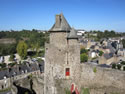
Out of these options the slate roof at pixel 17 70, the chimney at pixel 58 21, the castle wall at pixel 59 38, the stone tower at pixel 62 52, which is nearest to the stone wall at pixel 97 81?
the stone tower at pixel 62 52

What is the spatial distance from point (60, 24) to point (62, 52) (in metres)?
2.29

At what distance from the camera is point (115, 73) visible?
896 centimetres

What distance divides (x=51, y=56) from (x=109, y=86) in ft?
17.3

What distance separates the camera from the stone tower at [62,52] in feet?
30.6

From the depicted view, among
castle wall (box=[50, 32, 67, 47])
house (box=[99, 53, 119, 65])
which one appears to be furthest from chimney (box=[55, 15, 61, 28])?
house (box=[99, 53, 119, 65])

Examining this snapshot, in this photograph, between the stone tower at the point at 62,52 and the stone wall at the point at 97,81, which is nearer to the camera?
the stone wall at the point at 97,81

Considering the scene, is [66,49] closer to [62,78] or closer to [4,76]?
[62,78]

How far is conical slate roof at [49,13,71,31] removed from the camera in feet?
30.4

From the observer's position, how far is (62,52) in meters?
9.41

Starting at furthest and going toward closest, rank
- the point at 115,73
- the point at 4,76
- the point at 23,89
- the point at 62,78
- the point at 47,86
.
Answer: the point at 4,76
the point at 23,89
the point at 47,86
the point at 62,78
the point at 115,73

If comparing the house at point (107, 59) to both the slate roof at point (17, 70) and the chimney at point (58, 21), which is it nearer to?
the slate roof at point (17, 70)

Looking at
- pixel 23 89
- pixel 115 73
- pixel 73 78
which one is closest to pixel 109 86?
pixel 115 73

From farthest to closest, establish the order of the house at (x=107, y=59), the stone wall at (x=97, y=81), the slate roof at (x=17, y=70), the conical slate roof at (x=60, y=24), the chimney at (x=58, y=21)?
1. the house at (x=107, y=59)
2. the slate roof at (x=17, y=70)
3. the chimney at (x=58, y=21)
4. the conical slate roof at (x=60, y=24)
5. the stone wall at (x=97, y=81)

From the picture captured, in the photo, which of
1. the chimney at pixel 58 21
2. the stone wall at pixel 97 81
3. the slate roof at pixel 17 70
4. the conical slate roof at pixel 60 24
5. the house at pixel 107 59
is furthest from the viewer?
the house at pixel 107 59
